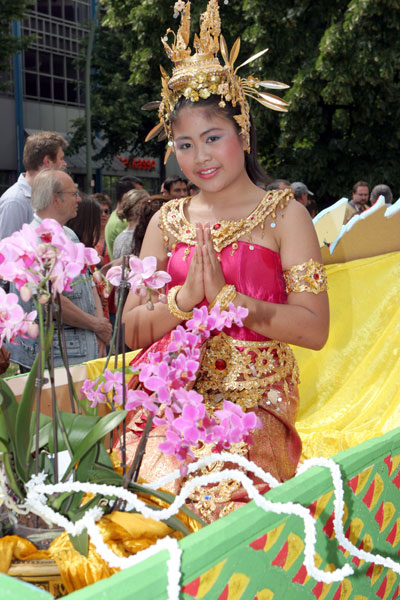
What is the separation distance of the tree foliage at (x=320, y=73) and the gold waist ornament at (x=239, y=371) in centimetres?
1035

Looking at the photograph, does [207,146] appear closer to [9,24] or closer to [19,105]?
[9,24]

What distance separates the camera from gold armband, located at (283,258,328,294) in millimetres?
1999

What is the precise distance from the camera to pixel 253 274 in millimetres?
2059

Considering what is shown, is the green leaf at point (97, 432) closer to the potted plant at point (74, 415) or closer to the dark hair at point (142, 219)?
the potted plant at point (74, 415)

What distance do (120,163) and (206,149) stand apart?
90.4 feet

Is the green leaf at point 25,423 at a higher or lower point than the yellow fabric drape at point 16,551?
higher

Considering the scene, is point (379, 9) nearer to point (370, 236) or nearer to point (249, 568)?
point (370, 236)

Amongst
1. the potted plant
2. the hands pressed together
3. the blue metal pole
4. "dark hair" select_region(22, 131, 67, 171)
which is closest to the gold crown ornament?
the hands pressed together

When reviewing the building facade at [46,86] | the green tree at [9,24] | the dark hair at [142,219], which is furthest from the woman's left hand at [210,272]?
the building facade at [46,86]

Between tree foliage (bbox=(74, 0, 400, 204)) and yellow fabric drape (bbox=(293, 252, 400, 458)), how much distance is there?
29.8 ft

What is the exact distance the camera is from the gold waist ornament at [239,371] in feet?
6.62

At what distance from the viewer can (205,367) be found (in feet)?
6.76

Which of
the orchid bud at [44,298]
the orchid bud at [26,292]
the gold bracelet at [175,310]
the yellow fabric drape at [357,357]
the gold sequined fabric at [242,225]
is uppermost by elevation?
the gold sequined fabric at [242,225]

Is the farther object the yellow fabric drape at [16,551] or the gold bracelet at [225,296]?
the gold bracelet at [225,296]
